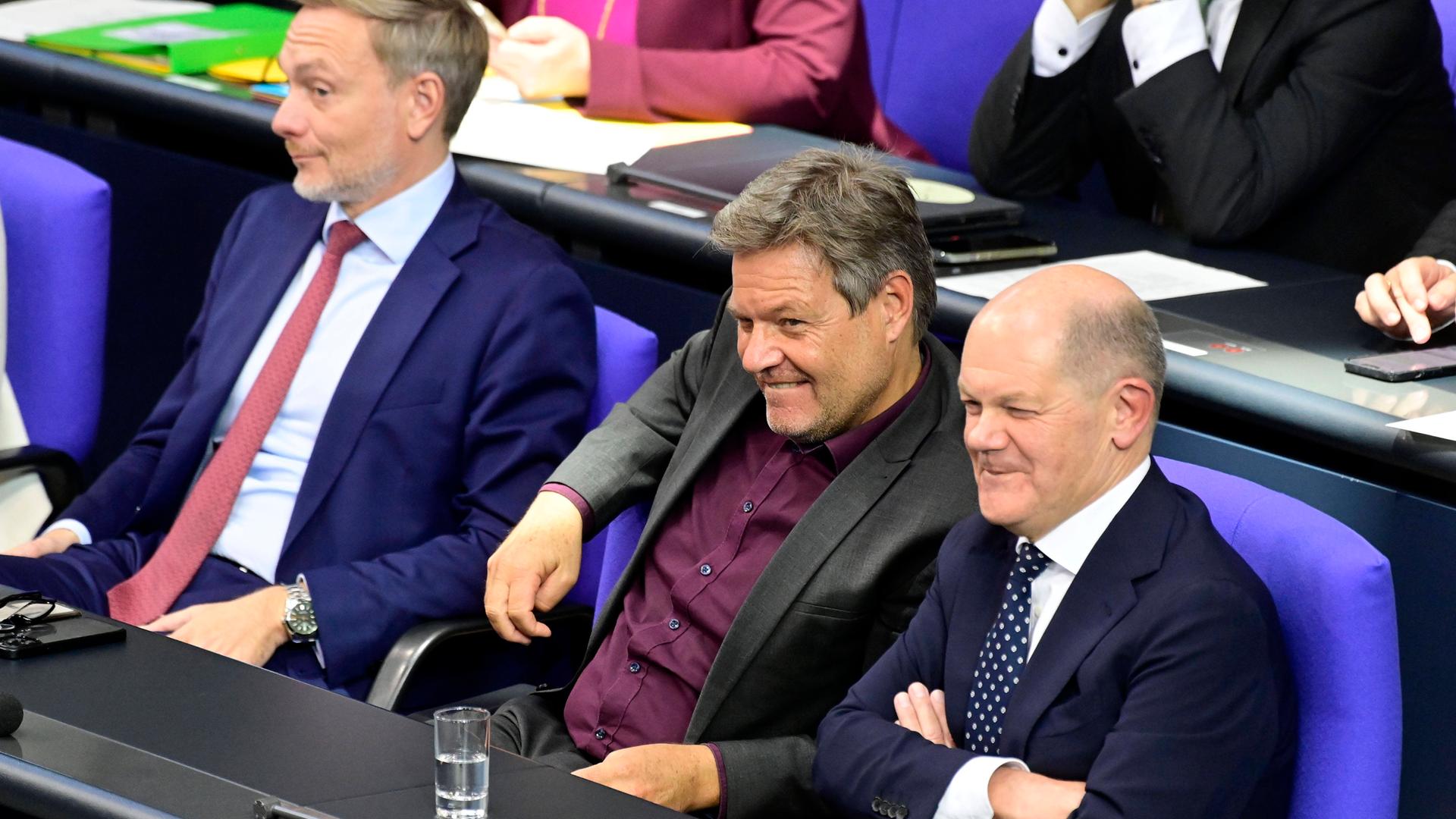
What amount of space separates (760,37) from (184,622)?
167 centimetres

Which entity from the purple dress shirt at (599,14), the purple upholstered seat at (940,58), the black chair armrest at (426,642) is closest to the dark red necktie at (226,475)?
the black chair armrest at (426,642)

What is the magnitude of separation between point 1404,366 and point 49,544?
1.80m

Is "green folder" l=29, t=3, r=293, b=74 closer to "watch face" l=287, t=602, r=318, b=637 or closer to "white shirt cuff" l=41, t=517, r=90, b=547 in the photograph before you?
"white shirt cuff" l=41, t=517, r=90, b=547

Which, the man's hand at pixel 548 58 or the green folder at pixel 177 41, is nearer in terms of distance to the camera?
the man's hand at pixel 548 58

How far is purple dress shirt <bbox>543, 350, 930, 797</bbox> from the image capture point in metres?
1.96

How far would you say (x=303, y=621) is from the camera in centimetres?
219

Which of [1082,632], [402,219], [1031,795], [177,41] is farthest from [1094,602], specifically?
[177,41]

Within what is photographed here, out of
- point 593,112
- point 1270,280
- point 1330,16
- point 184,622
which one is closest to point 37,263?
point 184,622

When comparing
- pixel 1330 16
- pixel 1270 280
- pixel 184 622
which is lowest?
pixel 184 622

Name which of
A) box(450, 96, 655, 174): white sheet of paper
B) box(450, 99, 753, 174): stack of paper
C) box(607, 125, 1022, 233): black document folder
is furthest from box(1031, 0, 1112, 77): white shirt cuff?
box(450, 96, 655, 174): white sheet of paper

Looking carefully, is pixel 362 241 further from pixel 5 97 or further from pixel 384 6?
pixel 5 97

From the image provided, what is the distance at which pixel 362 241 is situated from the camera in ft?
8.24

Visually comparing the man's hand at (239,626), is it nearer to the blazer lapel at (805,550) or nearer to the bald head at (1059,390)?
the blazer lapel at (805,550)

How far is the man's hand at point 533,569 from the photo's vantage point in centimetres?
202
